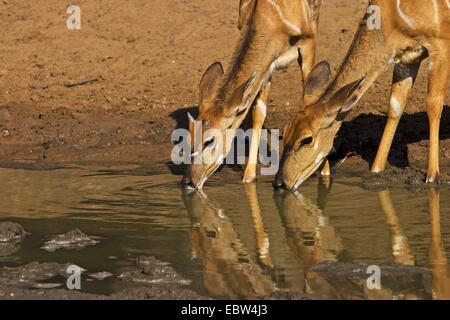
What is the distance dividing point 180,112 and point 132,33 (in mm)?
2536

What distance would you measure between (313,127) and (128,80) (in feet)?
15.0

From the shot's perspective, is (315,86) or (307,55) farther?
(307,55)

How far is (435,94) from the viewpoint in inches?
440

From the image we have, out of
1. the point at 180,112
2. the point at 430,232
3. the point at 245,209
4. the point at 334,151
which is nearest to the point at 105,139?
the point at 180,112

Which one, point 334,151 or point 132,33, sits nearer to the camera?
point 334,151

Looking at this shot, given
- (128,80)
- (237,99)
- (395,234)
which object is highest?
(237,99)

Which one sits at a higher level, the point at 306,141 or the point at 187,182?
the point at 306,141

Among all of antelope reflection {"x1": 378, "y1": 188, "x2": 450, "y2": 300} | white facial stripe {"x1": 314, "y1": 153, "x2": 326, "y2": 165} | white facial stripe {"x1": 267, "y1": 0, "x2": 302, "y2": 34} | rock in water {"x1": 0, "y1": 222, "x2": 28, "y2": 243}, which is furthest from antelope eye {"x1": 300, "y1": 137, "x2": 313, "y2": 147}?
rock in water {"x1": 0, "y1": 222, "x2": 28, "y2": 243}

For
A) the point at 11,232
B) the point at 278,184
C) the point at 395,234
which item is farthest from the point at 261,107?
the point at 11,232

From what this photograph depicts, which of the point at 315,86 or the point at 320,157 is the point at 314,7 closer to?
→ the point at 315,86

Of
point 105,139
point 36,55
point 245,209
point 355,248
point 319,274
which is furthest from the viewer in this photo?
point 36,55

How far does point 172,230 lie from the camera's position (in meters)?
9.40

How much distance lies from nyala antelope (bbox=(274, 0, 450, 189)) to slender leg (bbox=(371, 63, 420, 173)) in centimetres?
41

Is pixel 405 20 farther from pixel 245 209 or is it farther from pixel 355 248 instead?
pixel 355 248
